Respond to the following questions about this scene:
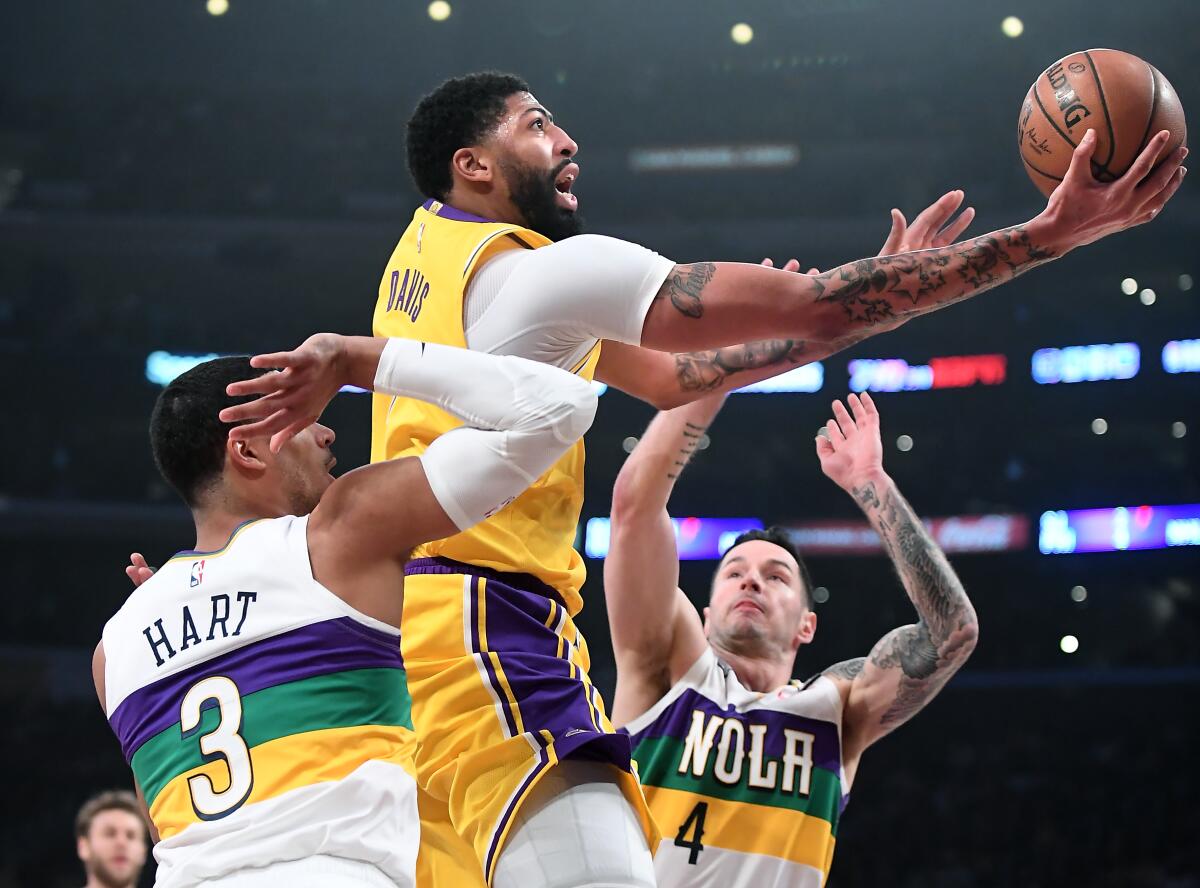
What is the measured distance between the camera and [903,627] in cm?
474

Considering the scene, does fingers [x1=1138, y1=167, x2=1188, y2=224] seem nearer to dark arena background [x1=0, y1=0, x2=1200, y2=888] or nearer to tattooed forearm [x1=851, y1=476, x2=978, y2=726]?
tattooed forearm [x1=851, y1=476, x2=978, y2=726]

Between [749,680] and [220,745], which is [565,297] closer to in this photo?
[220,745]

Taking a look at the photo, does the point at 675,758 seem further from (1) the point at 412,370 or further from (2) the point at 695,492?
(2) the point at 695,492

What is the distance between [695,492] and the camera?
808 inches

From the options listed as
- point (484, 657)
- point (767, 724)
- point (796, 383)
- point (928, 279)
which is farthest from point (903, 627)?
point (796, 383)

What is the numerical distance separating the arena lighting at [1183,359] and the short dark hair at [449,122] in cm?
1785

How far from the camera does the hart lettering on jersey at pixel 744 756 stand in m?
4.51

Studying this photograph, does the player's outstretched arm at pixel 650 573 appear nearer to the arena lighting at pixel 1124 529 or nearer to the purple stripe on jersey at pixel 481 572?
the purple stripe on jersey at pixel 481 572

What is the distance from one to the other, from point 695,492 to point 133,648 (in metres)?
18.1

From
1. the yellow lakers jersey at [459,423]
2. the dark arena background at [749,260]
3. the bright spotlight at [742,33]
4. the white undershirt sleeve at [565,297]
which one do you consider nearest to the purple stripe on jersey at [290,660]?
the yellow lakers jersey at [459,423]

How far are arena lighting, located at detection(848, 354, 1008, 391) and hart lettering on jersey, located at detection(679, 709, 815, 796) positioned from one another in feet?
52.7

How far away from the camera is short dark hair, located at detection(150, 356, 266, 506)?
272 centimetres

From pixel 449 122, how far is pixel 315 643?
4.91 ft

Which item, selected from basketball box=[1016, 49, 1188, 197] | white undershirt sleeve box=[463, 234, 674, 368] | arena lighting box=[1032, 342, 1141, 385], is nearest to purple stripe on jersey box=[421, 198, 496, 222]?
white undershirt sleeve box=[463, 234, 674, 368]
